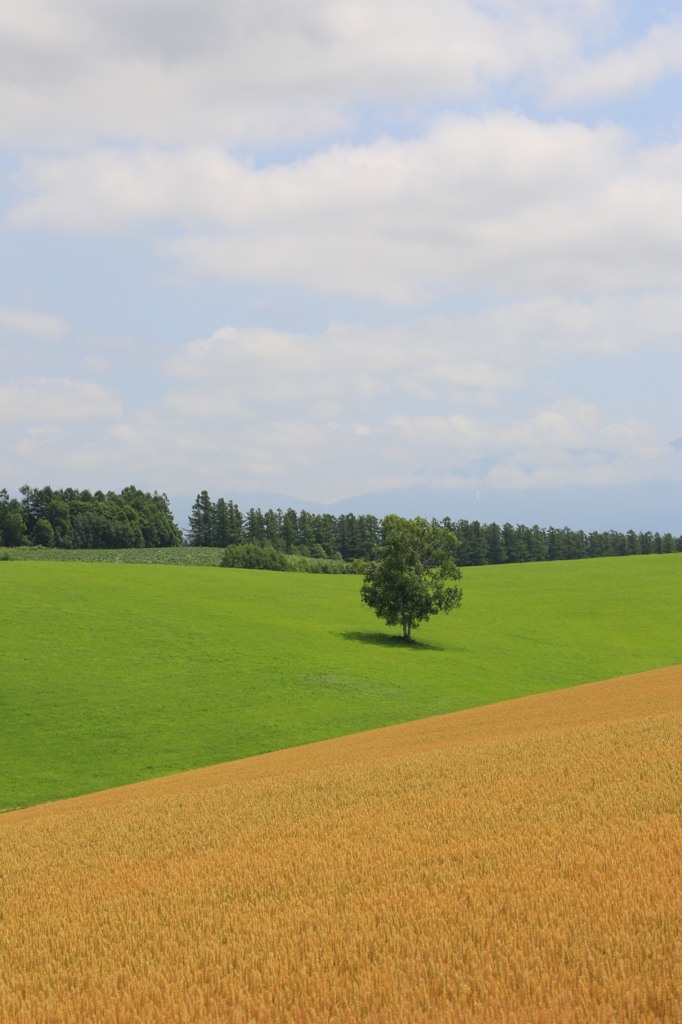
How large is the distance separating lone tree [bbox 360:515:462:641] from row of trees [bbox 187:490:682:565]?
105834 mm

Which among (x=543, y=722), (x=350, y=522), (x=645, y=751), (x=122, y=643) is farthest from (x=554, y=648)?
(x=350, y=522)

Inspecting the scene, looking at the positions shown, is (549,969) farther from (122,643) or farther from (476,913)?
(122,643)

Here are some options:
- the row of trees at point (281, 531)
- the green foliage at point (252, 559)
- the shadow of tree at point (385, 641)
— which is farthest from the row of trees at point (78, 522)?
the shadow of tree at point (385, 641)

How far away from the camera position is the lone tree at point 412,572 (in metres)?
55.3

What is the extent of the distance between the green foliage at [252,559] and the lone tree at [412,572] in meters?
57.8

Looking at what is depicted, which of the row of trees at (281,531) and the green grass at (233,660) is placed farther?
the row of trees at (281,531)

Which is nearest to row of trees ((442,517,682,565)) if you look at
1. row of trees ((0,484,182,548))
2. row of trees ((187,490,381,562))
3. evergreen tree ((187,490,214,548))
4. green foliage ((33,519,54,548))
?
row of trees ((187,490,381,562))

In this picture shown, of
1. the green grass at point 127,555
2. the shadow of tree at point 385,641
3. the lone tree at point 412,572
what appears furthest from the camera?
the green grass at point 127,555

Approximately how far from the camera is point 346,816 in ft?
31.6

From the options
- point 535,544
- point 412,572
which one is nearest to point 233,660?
point 412,572

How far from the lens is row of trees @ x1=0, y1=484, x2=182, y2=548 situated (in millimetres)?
144500

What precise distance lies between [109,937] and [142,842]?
328cm

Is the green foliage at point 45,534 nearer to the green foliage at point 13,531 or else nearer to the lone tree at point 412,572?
the green foliage at point 13,531

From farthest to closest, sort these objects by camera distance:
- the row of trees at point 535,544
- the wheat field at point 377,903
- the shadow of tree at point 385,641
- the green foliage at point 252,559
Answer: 1. the row of trees at point 535,544
2. the green foliage at point 252,559
3. the shadow of tree at point 385,641
4. the wheat field at point 377,903
